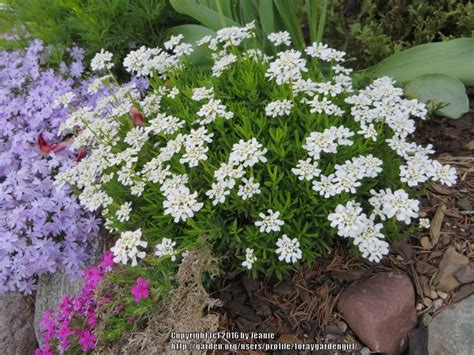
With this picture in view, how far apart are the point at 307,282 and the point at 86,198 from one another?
35.5 inches

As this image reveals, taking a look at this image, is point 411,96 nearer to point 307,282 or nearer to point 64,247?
point 307,282

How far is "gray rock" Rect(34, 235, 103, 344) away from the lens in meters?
2.38

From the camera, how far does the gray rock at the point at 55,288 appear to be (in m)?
2.38

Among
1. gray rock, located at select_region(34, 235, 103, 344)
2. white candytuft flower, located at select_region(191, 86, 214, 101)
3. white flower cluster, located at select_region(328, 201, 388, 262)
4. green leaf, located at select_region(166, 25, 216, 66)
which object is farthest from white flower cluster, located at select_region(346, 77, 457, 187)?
gray rock, located at select_region(34, 235, 103, 344)

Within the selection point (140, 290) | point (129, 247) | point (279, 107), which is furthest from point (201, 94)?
point (140, 290)

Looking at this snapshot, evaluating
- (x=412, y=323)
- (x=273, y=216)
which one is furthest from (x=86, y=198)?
(x=412, y=323)

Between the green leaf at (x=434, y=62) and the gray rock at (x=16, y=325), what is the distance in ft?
6.81

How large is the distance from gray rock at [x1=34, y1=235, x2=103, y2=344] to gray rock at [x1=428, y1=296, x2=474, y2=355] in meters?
1.52

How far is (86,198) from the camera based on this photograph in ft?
6.13

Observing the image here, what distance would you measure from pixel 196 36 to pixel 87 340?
5.36ft

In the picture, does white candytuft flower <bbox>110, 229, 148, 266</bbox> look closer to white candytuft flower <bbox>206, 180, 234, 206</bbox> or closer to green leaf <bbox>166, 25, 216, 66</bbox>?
white candytuft flower <bbox>206, 180, 234, 206</bbox>

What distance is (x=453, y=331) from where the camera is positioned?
1.63m

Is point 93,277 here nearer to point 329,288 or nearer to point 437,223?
point 329,288

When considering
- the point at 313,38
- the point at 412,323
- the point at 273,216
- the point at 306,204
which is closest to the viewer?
the point at 273,216
